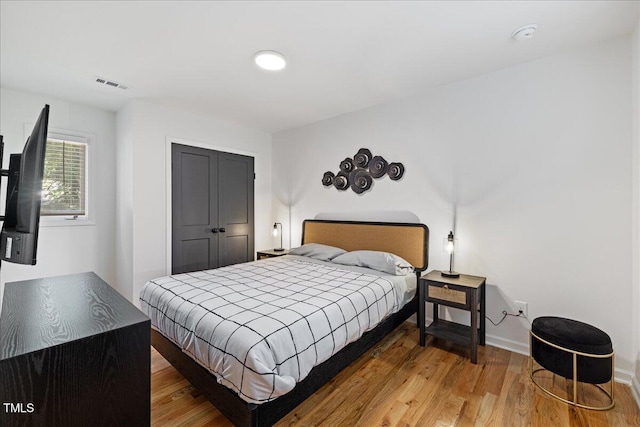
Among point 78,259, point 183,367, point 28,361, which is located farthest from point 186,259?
point 28,361

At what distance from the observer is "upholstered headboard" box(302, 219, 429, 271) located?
3.12m

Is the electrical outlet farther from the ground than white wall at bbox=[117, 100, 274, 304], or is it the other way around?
white wall at bbox=[117, 100, 274, 304]

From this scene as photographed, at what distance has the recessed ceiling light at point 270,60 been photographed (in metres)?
2.36

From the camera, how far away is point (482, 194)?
2.76 metres

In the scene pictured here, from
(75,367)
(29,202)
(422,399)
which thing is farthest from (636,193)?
(29,202)

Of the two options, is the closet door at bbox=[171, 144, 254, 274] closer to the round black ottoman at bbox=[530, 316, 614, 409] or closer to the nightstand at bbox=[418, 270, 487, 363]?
the nightstand at bbox=[418, 270, 487, 363]

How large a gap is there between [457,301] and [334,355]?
1.22 meters

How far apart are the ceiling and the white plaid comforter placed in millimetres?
1920

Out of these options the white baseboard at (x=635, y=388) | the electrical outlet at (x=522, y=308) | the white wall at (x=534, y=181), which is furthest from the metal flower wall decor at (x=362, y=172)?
the white baseboard at (x=635, y=388)

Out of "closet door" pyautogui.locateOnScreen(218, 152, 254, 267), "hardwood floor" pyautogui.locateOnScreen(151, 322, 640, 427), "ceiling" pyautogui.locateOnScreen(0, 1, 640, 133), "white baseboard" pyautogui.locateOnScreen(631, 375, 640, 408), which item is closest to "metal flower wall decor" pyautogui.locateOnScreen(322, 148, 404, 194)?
"ceiling" pyautogui.locateOnScreen(0, 1, 640, 133)

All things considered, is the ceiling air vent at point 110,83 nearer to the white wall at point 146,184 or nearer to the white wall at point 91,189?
the white wall at point 146,184

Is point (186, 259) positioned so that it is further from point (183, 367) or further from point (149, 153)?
point (183, 367)

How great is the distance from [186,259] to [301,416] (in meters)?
2.66

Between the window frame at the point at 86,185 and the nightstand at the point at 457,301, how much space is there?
13.0 feet
